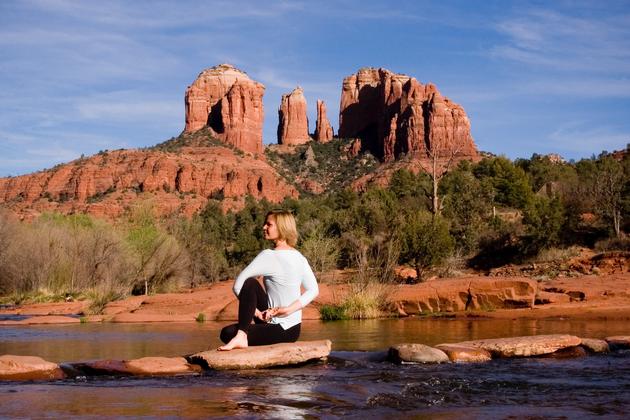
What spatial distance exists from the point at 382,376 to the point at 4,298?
30.3m

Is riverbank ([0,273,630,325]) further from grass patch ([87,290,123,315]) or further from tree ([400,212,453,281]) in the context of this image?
tree ([400,212,453,281])

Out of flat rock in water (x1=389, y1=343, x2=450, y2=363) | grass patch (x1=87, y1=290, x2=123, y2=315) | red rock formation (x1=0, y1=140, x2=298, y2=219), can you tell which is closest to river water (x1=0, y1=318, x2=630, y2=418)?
flat rock in water (x1=389, y1=343, x2=450, y2=363)

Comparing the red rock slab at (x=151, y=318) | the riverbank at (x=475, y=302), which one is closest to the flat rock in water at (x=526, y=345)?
the riverbank at (x=475, y=302)

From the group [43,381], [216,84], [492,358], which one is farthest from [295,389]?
[216,84]

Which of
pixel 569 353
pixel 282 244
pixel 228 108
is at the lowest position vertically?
pixel 569 353

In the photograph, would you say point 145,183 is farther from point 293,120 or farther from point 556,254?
point 556,254

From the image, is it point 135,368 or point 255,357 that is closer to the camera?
point 135,368

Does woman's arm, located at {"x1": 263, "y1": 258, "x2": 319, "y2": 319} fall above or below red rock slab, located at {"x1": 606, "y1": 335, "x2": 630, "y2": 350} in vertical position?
above

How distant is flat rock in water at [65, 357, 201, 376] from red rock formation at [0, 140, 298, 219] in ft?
309

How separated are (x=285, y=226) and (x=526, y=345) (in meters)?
4.13

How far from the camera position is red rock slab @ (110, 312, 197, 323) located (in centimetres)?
2225

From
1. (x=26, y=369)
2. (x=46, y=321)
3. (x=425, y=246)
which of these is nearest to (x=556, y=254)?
(x=425, y=246)

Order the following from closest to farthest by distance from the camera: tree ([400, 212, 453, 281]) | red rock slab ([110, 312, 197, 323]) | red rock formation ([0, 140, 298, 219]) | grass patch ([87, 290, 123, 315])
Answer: red rock slab ([110, 312, 197, 323])
grass patch ([87, 290, 123, 315])
tree ([400, 212, 453, 281])
red rock formation ([0, 140, 298, 219])

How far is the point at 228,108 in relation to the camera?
139 metres
